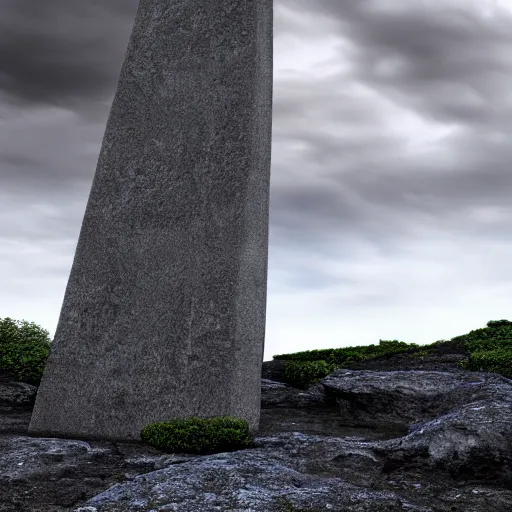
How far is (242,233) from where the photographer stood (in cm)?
830

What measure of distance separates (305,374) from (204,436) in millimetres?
5734

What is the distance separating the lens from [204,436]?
694cm

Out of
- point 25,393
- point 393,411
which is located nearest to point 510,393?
point 393,411

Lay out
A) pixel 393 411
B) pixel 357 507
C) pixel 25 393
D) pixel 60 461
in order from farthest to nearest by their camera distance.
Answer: pixel 25 393
pixel 393 411
pixel 60 461
pixel 357 507

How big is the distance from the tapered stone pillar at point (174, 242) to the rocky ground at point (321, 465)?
913 millimetres

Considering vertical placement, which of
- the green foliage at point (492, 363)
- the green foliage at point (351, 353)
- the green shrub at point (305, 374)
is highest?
the green foliage at point (351, 353)

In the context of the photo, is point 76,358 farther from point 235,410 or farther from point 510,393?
point 510,393

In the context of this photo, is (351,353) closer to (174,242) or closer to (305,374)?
(305,374)

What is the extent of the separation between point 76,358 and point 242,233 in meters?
2.72

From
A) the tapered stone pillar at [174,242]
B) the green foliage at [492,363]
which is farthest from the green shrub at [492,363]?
the tapered stone pillar at [174,242]

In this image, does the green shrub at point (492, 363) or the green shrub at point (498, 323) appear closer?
the green shrub at point (492, 363)

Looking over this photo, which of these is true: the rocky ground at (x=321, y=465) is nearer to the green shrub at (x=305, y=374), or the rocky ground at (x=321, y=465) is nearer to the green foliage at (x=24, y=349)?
the green foliage at (x=24, y=349)

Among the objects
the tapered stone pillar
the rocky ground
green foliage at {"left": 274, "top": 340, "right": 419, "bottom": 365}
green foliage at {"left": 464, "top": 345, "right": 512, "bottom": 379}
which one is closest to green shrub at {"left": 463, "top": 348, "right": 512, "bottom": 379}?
green foliage at {"left": 464, "top": 345, "right": 512, "bottom": 379}

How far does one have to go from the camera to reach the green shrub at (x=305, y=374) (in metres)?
12.4
